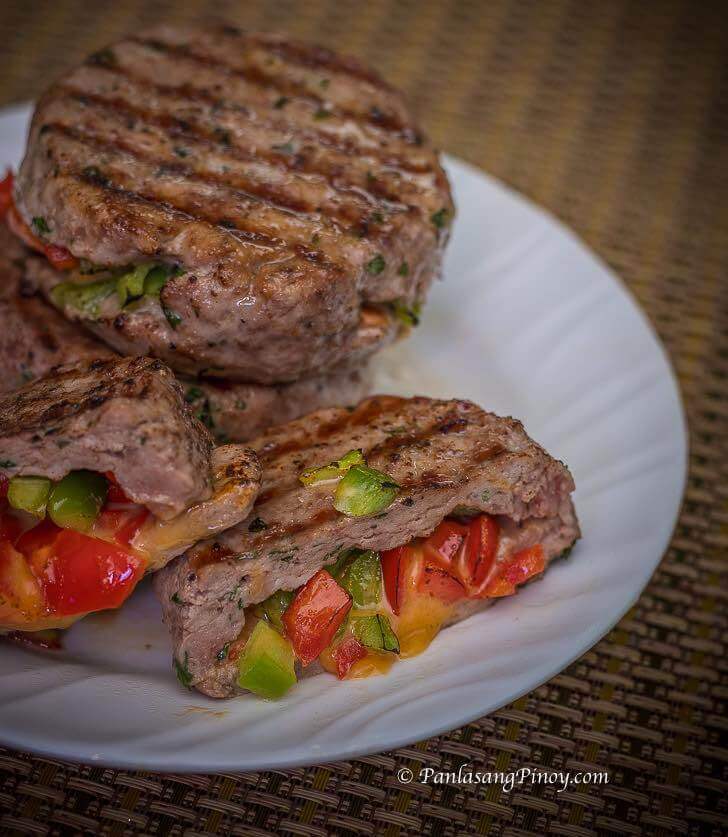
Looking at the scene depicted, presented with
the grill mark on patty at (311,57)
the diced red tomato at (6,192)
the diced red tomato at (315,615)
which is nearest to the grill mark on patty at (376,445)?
the diced red tomato at (315,615)

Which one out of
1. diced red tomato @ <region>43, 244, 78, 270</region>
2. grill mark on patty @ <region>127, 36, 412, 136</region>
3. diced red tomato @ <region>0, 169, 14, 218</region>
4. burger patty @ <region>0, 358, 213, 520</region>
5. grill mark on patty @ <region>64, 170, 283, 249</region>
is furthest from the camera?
diced red tomato @ <region>0, 169, 14, 218</region>

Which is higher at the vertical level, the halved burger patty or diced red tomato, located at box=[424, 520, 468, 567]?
the halved burger patty

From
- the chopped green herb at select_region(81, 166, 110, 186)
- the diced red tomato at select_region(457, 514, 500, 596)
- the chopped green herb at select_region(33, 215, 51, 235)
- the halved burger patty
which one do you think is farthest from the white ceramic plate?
the chopped green herb at select_region(81, 166, 110, 186)

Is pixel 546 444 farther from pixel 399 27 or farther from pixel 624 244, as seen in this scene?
pixel 399 27

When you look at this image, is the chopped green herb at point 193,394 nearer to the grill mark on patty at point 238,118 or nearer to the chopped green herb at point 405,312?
the chopped green herb at point 405,312

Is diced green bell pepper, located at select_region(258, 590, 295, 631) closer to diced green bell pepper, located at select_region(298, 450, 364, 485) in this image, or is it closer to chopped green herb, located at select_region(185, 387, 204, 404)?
diced green bell pepper, located at select_region(298, 450, 364, 485)

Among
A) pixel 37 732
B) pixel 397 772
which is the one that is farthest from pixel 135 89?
pixel 397 772

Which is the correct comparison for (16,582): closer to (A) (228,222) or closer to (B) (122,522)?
(B) (122,522)
